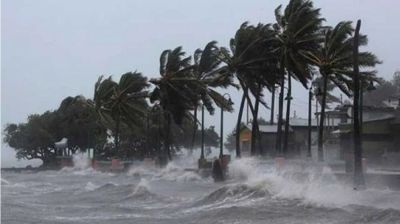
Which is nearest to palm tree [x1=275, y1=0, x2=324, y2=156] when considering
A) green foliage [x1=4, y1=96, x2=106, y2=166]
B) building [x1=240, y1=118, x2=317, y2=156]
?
building [x1=240, y1=118, x2=317, y2=156]

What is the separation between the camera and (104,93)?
6269 cm

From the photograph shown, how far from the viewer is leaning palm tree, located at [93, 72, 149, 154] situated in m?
61.5

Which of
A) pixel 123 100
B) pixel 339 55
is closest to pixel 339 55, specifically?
pixel 339 55

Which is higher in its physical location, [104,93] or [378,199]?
[104,93]

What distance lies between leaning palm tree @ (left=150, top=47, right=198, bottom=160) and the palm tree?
1155 cm

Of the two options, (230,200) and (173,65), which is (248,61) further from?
(230,200)

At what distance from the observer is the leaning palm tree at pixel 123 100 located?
202 ft

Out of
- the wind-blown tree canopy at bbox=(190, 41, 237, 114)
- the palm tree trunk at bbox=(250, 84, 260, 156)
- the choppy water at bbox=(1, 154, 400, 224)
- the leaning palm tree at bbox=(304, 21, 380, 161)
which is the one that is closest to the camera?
the choppy water at bbox=(1, 154, 400, 224)

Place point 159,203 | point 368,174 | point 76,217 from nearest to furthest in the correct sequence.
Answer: point 76,217, point 159,203, point 368,174

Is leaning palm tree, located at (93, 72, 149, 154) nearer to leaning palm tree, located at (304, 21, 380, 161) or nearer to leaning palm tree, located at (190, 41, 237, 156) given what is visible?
leaning palm tree, located at (190, 41, 237, 156)

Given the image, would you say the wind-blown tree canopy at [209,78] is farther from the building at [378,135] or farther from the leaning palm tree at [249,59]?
the building at [378,135]

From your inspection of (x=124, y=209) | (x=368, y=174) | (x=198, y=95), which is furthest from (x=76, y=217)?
(x=198, y=95)

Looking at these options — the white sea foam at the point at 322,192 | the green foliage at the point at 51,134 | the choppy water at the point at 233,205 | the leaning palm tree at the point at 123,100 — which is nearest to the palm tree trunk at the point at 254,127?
the leaning palm tree at the point at 123,100

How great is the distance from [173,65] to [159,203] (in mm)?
35902
